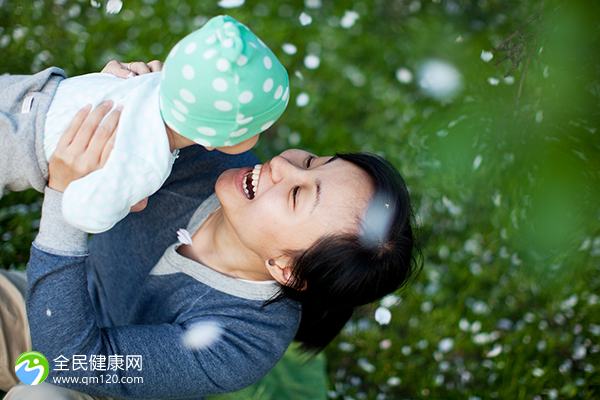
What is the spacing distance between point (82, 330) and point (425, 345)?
1998 mm

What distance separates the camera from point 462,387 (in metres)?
2.46

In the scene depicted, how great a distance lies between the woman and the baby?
74mm

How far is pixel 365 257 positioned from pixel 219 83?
30.8 inches

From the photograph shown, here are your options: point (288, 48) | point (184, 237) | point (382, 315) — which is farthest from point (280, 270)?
point (288, 48)

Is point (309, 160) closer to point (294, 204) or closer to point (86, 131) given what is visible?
point (294, 204)

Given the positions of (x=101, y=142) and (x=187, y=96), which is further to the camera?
(x=101, y=142)

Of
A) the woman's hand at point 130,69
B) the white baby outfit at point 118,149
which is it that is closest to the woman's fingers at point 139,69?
the woman's hand at point 130,69

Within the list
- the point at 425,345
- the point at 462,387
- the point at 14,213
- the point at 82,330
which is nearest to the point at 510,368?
the point at 462,387

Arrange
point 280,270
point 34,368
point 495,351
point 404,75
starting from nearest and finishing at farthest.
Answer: point 34,368 < point 280,270 < point 495,351 < point 404,75

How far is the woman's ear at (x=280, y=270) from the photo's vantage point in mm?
1433

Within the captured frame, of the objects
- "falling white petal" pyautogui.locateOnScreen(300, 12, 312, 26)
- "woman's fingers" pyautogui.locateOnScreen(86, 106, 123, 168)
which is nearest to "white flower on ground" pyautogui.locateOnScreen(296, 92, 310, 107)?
"falling white petal" pyautogui.locateOnScreen(300, 12, 312, 26)

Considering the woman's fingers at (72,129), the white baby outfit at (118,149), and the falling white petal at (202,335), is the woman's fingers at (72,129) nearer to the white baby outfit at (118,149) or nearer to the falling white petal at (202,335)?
the white baby outfit at (118,149)

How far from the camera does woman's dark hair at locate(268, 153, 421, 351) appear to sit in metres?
1.37

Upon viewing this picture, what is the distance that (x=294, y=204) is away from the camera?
1321 millimetres
